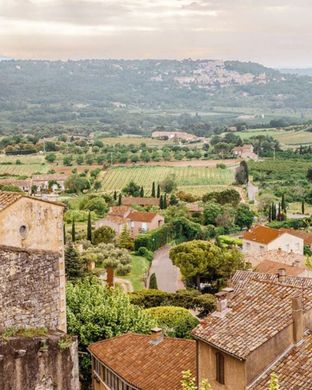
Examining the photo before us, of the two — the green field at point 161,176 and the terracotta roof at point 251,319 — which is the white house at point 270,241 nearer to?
the green field at point 161,176

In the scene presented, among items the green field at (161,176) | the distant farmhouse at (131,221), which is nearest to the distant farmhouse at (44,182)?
the green field at (161,176)

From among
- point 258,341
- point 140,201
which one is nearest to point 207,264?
point 258,341

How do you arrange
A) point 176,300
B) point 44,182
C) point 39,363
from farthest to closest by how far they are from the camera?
1. point 44,182
2. point 176,300
3. point 39,363

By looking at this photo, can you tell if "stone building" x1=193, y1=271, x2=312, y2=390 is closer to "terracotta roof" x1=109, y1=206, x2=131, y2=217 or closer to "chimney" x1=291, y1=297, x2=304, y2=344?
"chimney" x1=291, y1=297, x2=304, y2=344

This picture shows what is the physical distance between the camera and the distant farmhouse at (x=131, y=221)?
8362 centimetres

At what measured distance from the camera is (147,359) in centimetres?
2244

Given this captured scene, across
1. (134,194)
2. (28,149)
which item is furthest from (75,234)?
(28,149)

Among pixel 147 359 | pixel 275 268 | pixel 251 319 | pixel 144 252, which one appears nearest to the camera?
pixel 251 319

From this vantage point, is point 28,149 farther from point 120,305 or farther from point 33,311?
point 33,311

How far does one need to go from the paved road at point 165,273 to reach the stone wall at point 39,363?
139ft

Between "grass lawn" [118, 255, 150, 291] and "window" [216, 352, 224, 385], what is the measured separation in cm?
3755

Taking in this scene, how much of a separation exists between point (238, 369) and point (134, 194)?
99863 millimetres

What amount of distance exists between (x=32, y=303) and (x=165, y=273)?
50.0m

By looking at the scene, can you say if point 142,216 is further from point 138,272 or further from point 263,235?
point 138,272
